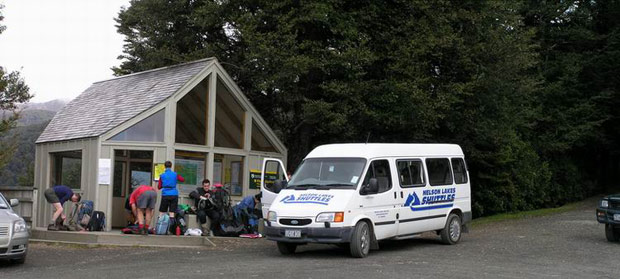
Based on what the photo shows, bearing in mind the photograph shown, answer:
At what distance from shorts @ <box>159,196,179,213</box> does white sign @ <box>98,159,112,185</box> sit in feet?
5.56

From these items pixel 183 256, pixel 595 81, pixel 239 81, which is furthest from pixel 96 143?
pixel 595 81

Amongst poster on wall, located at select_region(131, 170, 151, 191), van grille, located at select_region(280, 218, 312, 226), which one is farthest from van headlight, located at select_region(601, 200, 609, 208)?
poster on wall, located at select_region(131, 170, 151, 191)

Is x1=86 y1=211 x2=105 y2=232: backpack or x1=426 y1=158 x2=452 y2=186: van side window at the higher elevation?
x1=426 y1=158 x2=452 y2=186: van side window

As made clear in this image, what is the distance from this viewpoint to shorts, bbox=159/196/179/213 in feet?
54.2

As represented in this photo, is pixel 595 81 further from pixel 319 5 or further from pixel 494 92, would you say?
pixel 319 5

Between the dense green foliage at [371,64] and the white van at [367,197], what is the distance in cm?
483

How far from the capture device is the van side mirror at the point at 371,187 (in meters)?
13.3

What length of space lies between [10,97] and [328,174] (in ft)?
38.6

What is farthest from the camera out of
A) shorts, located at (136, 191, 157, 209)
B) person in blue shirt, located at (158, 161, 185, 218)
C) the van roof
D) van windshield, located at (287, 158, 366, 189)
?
shorts, located at (136, 191, 157, 209)

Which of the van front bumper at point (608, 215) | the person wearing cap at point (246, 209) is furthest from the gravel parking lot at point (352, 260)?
the person wearing cap at point (246, 209)

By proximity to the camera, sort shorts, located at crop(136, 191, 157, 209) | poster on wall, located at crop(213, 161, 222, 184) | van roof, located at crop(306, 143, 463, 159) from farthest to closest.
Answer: poster on wall, located at crop(213, 161, 222, 184) → shorts, located at crop(136, 191, 157, 209) → van roof, located at crop(306, 143, 463, 159)

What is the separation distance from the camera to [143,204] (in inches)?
647

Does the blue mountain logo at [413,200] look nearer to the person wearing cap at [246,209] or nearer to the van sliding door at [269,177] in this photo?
the van sliding door at [269,177]

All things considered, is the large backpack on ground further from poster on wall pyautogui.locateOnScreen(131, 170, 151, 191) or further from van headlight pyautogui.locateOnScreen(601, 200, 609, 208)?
van headlight pyautogui.locateOnScreen(601, 200, 609, 208)
